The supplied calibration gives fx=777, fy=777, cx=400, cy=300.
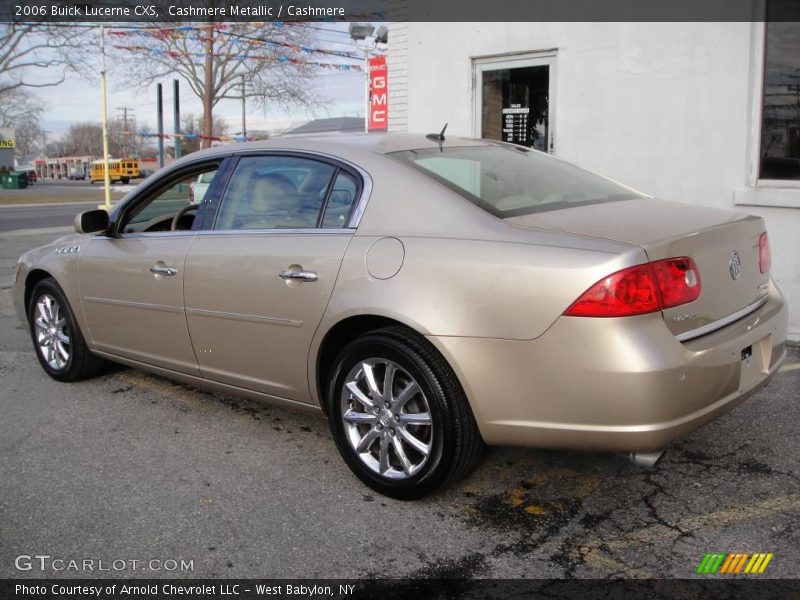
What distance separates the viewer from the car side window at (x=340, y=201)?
357 cm

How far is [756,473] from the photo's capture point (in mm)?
3549

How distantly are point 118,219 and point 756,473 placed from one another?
12.3ft

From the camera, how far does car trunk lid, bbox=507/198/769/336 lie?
9.42ft

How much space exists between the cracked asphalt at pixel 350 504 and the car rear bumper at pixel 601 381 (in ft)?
1.42

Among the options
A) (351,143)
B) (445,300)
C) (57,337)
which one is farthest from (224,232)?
(57,337)

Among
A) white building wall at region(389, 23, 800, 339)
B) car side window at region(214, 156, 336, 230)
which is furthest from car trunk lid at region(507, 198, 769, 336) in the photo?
white building wall at region(389, 23, 800, 339)

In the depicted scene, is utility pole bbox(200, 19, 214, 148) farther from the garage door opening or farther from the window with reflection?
the window with reflection

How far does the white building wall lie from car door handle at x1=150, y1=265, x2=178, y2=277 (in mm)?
4764

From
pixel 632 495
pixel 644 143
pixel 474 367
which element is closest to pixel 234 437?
pixel 474 367

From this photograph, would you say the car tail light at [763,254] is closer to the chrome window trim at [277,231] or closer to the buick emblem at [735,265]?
the buick emblem at [735,265]

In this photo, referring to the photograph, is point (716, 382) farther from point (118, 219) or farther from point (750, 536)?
point (118, 219)

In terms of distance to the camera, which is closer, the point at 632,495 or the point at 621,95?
the point at 632,495

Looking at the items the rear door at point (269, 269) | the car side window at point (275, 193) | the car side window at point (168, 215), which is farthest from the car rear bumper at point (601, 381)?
the car side window at point (168, 215)

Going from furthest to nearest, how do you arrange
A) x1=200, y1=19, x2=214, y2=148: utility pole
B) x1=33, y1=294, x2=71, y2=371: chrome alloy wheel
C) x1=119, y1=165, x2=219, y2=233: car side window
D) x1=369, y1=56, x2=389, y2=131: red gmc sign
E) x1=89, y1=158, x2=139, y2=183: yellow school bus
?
Result: x1=89, y1=158, x2=139, y2=183: yellow school bus
x1=200, y1=19, x2=214, y2=148: utility pole
x1=369, y1=56, x2=389, y2=131: red gmc sign
x1=33, y1=294, x2=71, y2=371: chrome alloy wheel
x1=119, y1=165, x2=219, y2=233: car side window
